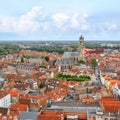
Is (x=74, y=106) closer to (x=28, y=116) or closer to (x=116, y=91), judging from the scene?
(x=28, y=116)

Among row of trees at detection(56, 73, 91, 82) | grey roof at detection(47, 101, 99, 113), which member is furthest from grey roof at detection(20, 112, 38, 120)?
row of trees at detection(56, 73, 91, 82)

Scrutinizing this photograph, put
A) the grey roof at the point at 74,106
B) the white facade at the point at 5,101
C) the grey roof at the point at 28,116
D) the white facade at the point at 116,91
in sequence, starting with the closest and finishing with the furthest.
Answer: the grey roof at the point at 28,116, the grey roof at the point at 74,106, the white facade at the point at 5,101, the white facade at the point at 116,91

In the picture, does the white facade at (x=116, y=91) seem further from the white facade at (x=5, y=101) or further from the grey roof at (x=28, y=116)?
the grey roof at (x=28, y=116)

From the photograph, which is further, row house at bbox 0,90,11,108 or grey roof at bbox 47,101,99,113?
row house at bbox 0,90,11,108

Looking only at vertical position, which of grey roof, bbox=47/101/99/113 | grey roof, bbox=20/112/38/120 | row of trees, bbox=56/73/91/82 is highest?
grey roof, bbox=20/112/38/120

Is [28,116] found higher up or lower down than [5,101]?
higher up

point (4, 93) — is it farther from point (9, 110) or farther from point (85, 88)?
point (85, 88)

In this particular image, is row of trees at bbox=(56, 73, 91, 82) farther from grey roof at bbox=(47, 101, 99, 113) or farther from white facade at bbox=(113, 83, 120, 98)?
grey roof at bbox=(47, 101, 99, 113)

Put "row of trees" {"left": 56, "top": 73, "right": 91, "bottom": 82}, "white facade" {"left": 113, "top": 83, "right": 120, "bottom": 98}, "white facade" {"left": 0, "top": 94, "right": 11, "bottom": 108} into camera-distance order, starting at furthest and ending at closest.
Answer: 1. "row of trees" {"left": 56, "top": 73, "right": 91, "bottom": 82}
2. "white facade" {"left": 113, "top": 83, "right": 120, "bottom": 98}
3. "white facade" {"left": 0, "top": 94, "right": 11, "bottom": 108}

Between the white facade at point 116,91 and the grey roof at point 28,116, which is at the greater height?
the grey roof at point 28,116

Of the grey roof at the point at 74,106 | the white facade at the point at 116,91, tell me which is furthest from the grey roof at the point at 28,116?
the white facade at the point at 116,91

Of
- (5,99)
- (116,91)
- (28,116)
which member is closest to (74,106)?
(28,116)
